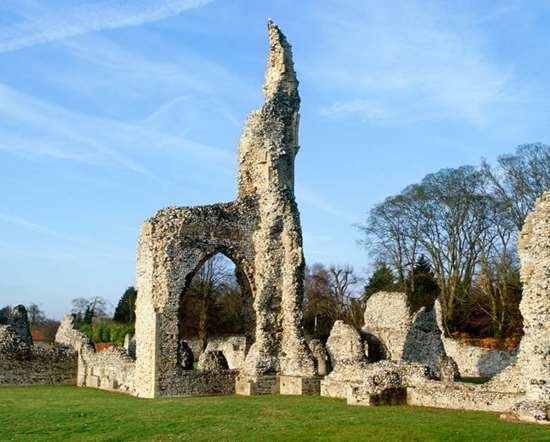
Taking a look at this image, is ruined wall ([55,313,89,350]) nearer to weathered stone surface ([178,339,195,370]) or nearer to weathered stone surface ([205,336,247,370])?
weathered stone surface ([178,339,195,370])

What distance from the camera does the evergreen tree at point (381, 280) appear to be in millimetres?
40281

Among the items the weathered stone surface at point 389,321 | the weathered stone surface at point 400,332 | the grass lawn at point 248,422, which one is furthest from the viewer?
the weathered stone surface at point 389,321

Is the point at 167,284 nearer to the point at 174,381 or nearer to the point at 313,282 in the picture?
the point at 174,381

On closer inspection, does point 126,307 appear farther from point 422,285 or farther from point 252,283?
point 252,283

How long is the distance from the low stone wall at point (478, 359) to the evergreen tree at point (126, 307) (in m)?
25.0

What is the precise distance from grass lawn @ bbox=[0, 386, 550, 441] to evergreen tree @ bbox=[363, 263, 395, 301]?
23577mm

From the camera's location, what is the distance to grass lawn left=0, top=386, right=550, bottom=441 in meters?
11.2

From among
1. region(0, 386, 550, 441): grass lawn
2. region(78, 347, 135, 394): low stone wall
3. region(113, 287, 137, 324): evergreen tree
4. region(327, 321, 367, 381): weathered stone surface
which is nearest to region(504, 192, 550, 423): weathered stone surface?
region(0, 386, 550, 441): grass lawn

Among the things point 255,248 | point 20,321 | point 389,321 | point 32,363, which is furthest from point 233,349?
point 255,248

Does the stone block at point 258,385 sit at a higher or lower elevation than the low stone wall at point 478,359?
lower

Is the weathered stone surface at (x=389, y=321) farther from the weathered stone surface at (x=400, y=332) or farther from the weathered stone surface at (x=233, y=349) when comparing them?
the weathered stone surface at (x=233, y=349)

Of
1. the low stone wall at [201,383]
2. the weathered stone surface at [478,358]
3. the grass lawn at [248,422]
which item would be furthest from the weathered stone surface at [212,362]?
the weathered stone surface at [478,358]

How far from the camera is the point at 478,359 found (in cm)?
3148

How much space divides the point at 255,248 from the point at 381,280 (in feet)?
66.1
